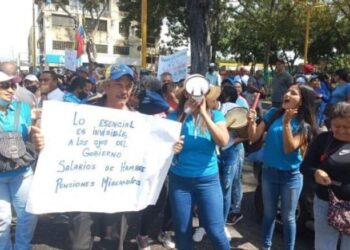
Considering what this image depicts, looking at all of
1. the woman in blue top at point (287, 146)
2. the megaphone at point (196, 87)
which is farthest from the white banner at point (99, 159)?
the woman in blue top at point (287, 146)

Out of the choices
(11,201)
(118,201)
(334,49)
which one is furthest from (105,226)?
(334,49)

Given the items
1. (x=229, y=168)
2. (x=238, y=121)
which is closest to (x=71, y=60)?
(x=229, y=168)

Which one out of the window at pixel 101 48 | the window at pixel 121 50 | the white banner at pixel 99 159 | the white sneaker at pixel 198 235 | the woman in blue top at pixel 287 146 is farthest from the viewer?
the window at pixel 121 50

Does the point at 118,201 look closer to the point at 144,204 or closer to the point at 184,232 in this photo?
the point at 144,204

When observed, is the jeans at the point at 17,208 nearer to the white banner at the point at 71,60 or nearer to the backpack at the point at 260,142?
the backpack at the point at 260,142

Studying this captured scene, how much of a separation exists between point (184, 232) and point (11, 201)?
144 centimetres

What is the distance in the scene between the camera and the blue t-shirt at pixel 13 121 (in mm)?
3631

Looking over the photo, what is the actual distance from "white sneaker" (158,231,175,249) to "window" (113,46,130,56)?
6005cm

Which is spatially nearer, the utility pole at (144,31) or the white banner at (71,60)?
the utility pole at (144,31)

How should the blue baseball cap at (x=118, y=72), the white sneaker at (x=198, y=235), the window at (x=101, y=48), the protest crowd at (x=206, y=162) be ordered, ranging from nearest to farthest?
the protest crowd at (x=206, y=162) → the blue baseball cap at (x=118, y=72) → the white sneaker at (x=198, y=235) → the window at (x=101, y=48)

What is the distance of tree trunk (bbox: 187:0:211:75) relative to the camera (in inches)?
340

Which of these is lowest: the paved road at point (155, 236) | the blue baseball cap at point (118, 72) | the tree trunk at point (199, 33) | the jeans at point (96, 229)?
the paved road at point (155, 236)

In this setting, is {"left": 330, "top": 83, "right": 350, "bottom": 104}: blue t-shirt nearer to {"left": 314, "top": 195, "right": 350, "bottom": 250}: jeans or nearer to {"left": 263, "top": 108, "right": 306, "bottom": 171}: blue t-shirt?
{"left": 263, "top": 108, "right": 306, "bottom": 171}: blue t-shirt

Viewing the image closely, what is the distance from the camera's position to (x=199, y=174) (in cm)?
351
